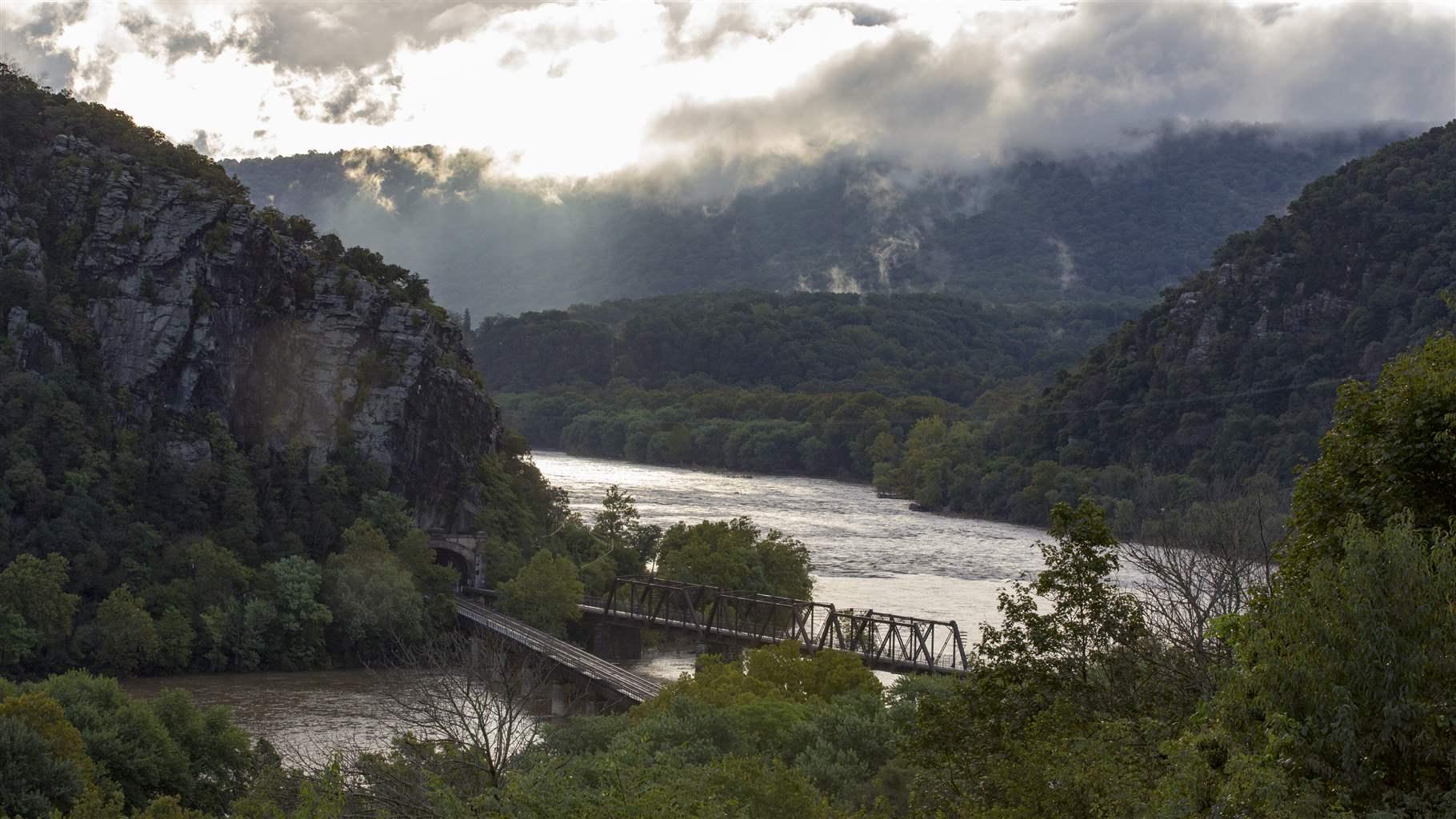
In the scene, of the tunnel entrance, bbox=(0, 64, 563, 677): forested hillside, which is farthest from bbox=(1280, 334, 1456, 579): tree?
the tunnel entrance

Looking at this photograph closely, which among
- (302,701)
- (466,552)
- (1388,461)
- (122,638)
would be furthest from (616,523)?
(1388,461)

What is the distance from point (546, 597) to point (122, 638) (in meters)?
22.5

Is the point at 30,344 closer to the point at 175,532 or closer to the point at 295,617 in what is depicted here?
the point at 175,532

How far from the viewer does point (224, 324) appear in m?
95.7

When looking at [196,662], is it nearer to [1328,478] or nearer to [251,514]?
[251,514]

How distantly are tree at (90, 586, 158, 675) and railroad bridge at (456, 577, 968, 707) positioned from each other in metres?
16.1

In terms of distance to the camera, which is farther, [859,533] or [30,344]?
[859,533]

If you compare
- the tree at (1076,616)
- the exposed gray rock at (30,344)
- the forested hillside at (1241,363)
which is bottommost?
the tree at (1076,616)

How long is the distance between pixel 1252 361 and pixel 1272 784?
146 meters

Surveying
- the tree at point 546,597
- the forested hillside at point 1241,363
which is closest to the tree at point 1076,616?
the tree at point 546,597

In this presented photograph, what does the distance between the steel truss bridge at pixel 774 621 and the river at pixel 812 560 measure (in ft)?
7.69

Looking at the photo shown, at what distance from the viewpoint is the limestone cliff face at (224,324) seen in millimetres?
91938

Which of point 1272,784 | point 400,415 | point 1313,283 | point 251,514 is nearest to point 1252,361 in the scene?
point 1313,283

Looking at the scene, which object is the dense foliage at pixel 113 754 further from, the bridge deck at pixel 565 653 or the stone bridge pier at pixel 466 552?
the stone bridge pier at pixel 466 552
